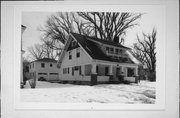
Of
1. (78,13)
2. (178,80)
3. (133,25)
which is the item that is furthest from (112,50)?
(178,80)

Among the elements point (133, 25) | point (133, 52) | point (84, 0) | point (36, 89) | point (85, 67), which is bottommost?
point (36, 89)

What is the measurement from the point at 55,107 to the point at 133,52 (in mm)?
1251

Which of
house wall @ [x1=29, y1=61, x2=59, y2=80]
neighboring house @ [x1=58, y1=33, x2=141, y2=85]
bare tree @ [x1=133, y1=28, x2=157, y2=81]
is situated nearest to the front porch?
neighboring house @ [x1=58, y1=33, x2=141, y2=85]

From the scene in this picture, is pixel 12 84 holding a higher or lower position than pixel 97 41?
lower

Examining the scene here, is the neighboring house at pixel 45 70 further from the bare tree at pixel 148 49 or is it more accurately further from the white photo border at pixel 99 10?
the bare tree at pixel 148 49

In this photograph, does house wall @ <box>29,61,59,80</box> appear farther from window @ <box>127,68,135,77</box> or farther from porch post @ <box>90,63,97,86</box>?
window @ <box>127,68,135,77</box>

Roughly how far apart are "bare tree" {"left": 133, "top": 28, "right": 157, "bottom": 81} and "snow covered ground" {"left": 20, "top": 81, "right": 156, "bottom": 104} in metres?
0.24

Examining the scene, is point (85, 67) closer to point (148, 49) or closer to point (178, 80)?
point (148, 49)

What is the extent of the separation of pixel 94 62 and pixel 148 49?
74 cm

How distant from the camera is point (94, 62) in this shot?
3.20 m

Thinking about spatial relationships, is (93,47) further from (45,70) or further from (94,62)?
(45,70)

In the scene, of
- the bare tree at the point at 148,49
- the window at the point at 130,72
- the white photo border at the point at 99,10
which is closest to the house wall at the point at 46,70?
the white photo border at the point at 99,10

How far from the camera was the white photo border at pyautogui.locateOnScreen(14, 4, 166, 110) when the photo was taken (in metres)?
3.09

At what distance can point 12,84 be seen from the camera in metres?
3.08
